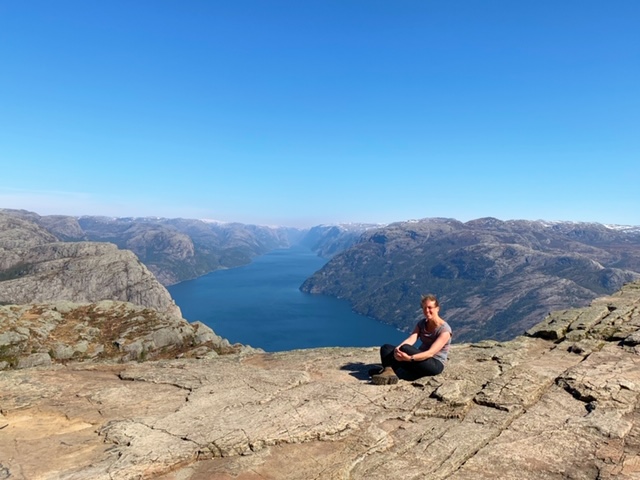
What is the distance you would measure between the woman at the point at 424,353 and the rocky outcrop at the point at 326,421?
42cm

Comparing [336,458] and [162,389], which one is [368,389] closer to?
[336,458]

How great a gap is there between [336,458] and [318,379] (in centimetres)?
635

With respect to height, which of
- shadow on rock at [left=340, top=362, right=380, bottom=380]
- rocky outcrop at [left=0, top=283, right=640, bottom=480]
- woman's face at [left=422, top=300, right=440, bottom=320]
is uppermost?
woman's face at [left=422, top=300, right=440, bottom=320]

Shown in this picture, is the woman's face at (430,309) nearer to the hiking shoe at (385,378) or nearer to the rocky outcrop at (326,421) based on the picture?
the rocky outcrop at (326,421)

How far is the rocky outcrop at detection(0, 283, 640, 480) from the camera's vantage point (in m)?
9.16

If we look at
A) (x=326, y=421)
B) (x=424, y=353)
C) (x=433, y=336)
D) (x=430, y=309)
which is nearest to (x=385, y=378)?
(x=424, y=353)

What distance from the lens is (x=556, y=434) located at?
10.6m

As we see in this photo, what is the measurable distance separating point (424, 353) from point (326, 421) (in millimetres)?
4957

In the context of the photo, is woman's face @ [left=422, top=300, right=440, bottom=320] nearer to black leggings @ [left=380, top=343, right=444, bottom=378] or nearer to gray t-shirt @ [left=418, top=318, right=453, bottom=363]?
gray t-shirt @ [left=418, top=318, right=453, bottom=363]

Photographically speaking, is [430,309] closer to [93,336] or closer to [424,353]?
[424,353]

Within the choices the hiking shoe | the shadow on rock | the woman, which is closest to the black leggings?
the woman

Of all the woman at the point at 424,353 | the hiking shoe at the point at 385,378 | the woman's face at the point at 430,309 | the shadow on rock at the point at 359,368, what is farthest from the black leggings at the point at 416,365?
the woman's face at the point at 430,309

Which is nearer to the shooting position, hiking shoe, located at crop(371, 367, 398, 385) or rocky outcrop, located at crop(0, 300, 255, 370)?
hiking shoe, located at crop(371, 367, 398, 385)

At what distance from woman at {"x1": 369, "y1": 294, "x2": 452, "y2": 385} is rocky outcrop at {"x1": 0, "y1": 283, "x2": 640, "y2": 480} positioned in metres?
0.42
